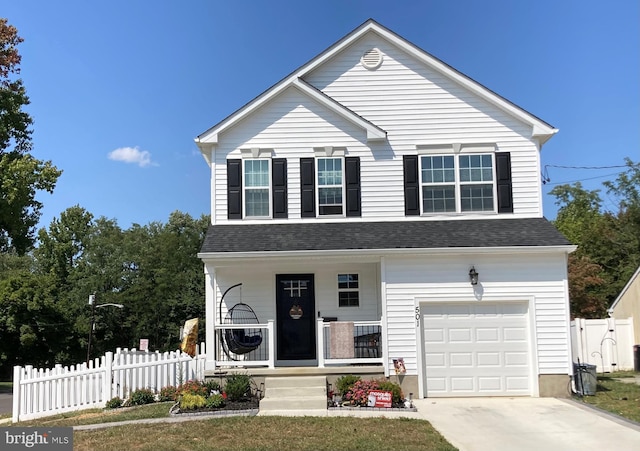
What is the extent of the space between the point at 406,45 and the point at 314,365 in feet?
26.2

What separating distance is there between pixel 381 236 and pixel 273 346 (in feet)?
11.0

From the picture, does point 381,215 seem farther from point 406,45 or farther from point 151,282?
point 151,282

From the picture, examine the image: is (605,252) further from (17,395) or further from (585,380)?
(17,395)

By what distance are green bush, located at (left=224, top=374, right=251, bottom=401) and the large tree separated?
13.7 metres

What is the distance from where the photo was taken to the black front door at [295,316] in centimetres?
1349

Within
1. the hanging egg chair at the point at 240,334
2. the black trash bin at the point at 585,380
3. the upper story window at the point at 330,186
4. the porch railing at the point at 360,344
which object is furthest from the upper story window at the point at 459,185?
the hanging egg chair at the point at 240,334

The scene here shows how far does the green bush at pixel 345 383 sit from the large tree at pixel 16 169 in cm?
1503

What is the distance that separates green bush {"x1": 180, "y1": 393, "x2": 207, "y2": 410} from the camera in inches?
398

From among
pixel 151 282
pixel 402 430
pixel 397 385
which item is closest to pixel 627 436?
pixel 402 430

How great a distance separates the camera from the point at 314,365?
43.1 ft

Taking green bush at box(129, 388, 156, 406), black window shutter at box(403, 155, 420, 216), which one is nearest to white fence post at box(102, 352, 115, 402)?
green bush at box(129, 388, 156, 406)

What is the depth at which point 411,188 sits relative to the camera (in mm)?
13812

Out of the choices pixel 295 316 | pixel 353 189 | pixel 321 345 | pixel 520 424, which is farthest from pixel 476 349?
pixel 353 189

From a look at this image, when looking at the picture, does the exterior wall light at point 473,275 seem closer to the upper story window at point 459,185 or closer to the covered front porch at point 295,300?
the upper story window at point 459,185
